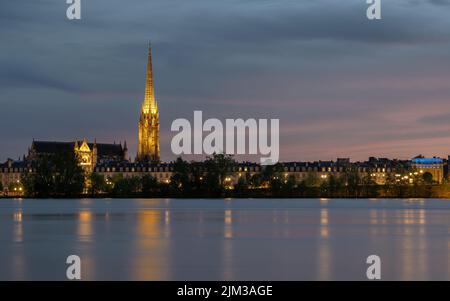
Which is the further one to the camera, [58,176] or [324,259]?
[58,176]

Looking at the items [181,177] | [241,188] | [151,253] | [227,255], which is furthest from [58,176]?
[227,255]

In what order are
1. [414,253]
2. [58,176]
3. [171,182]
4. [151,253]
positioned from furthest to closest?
[171,182] < [58,176] < [414,253] < [151,253]

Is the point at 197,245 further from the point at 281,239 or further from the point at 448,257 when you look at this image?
the point at 448,257

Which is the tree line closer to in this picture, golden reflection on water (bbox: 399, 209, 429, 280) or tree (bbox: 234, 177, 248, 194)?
tree (bbox: 234, 177, 248, 194)

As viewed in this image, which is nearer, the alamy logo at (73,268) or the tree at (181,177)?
the alamy logo at (73,268)

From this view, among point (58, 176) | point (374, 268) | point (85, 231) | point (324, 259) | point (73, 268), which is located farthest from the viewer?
point (58, 176)

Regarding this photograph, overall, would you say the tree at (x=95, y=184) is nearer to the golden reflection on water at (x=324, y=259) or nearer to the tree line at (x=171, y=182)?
the tree line at (x=171, y=182)

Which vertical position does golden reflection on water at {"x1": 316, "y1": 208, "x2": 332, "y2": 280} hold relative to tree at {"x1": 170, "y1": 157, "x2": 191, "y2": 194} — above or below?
below

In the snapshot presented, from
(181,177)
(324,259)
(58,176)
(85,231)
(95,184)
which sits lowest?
(324,259)

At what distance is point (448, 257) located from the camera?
4028 cm

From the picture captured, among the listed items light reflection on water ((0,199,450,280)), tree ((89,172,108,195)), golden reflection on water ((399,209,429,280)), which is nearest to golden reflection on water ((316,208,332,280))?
light reflection on water ((0,199,450,280))

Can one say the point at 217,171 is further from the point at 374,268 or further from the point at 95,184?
the point at 374,268

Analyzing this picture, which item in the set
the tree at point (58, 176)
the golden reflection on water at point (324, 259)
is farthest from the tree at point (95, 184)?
the golden reflection on water at point (324, 259)
